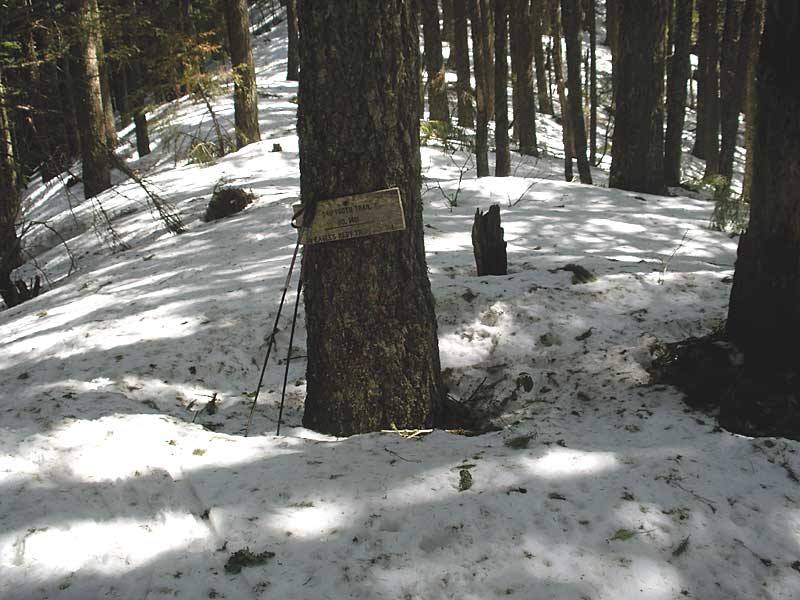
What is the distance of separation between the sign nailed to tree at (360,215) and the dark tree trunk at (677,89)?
33.2 feet

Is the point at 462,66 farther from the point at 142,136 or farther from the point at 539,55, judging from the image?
the point at 142,136

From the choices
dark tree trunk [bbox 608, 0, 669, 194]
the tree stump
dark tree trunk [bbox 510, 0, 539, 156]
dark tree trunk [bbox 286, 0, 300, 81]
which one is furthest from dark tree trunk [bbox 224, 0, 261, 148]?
the tree stump

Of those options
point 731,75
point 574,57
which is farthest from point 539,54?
point 574,57

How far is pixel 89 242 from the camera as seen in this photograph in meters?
8.98

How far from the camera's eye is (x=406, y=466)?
2305 millimetres

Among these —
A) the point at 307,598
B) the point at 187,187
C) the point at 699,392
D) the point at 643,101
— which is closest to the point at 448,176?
the point at 643,101

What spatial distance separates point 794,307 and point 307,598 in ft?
7.97

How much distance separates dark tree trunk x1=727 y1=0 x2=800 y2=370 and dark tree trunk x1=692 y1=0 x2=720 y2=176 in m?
14.6

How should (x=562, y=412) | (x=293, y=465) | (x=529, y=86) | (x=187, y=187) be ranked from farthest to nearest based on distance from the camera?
(x=529, y=86)
(x=187, y=187)
(x=562, y=412)
(x=293, y=465)

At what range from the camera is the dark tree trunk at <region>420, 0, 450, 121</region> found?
14.3 m

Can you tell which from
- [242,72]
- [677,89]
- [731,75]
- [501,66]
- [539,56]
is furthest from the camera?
[539,56]

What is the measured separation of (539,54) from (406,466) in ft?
66.0

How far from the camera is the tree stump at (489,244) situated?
460cm

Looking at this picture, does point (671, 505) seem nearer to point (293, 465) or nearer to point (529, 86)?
point (293, 465)
